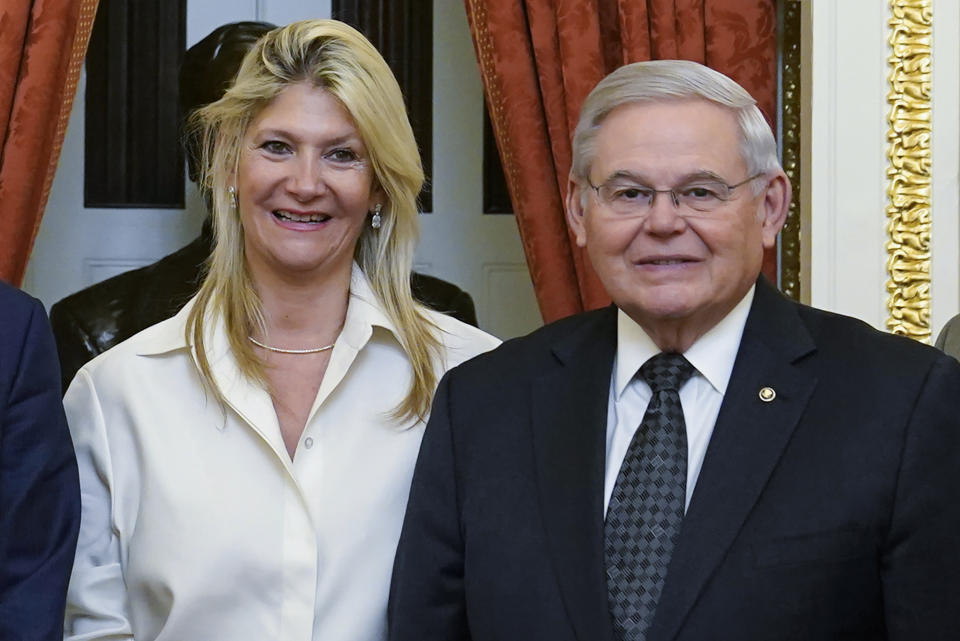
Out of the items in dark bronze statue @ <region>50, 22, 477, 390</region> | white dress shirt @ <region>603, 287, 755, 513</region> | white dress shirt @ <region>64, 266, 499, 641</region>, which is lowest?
white dress shirt @ <region>64, 266, 499, 641</region>

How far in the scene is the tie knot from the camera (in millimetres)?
→ 1909

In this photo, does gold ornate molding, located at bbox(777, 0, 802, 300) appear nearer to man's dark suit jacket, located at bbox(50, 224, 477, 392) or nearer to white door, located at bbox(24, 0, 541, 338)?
man's dark suit jacket, located at bbox(50, 224, 477, 392)

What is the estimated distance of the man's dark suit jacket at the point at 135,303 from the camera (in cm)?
307

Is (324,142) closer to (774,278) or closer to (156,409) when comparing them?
(156,409)

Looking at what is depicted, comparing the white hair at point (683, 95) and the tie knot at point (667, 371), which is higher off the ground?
the white hair at point (683, 95)

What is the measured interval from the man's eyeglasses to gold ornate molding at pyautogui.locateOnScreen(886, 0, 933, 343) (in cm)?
105

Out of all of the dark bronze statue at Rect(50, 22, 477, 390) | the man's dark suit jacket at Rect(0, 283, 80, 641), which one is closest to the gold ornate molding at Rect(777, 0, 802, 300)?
the dark bronze statue at Rect(50, 22, 477, 390)

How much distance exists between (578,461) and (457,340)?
510 mm

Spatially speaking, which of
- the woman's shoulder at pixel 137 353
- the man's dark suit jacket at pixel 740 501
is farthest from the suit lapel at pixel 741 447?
the woman's shoulder at pixel 137 353

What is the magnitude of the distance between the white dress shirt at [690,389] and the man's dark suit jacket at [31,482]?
0.72 metres

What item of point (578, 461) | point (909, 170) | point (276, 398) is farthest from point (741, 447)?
point (909, 170)

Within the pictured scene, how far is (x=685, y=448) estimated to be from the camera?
1855 millimetres

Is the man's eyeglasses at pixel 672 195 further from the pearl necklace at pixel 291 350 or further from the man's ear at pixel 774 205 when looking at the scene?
the pearl necklace at pixel 291 350

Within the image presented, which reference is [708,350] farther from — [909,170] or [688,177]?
[909,170]
